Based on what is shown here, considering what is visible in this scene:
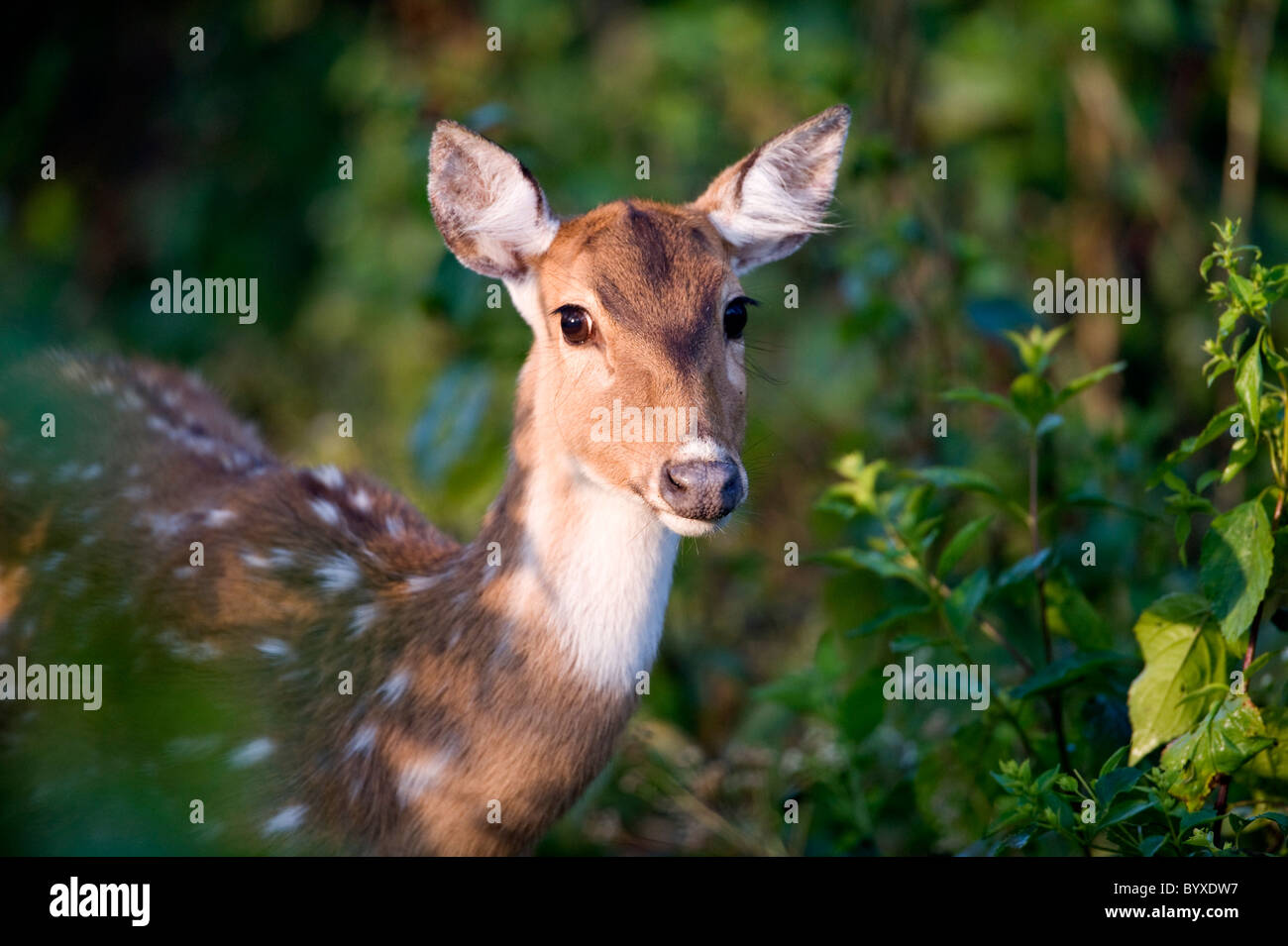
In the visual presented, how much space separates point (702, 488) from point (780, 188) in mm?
1297

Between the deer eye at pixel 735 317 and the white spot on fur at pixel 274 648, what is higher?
the deer eye at pixel 735 317

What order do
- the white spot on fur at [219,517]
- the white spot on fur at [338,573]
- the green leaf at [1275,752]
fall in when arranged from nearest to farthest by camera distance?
the green leaf at [1275,752]
the white spot on fur at [338,573]
the white spot on fur at [219,517]

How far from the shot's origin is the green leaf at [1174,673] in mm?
3752

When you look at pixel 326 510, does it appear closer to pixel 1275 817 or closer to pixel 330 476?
pixel 330 476

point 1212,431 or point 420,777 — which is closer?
point 1212,431

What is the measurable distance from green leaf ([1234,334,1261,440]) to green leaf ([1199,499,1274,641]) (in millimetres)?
216

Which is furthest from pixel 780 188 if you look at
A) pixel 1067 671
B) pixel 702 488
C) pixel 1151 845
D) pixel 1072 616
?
pixel 1151 845

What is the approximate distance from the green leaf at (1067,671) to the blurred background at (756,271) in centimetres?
26

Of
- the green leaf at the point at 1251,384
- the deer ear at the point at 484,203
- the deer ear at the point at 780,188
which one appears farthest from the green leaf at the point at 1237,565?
the deer ear at the point at 484,203

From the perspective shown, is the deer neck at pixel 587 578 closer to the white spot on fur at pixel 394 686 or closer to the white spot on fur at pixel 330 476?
the white spot on fur at pixel 394 686

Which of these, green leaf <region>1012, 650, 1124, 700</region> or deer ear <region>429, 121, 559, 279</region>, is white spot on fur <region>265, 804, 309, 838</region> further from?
green leaf <region>1012, 650, 1124, 700</region>

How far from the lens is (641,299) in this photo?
13.5ft

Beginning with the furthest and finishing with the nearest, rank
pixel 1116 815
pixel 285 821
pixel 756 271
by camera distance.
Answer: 1. pixel 756 271
2. pixel 285 821
3. pixel 1116 815
